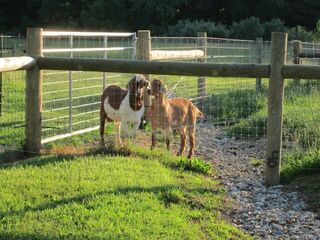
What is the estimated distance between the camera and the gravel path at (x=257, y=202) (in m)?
6.34

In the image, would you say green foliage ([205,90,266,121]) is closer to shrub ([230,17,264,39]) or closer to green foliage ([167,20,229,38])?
green foliage ([167,20,229,38])

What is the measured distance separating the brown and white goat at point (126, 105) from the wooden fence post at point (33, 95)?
1.03 meters

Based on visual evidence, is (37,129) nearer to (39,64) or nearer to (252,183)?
(39,64)

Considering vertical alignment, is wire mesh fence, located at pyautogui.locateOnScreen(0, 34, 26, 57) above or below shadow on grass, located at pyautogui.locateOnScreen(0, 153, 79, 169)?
above

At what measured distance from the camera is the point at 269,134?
7.82m

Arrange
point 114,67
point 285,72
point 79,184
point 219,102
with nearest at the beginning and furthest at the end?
point 79,184
point 285,72
point 114,67
point 219,102

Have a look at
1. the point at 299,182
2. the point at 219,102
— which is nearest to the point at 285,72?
the point at 299,182

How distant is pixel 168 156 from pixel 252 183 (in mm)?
1292

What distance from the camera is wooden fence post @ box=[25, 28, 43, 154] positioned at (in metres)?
8.54

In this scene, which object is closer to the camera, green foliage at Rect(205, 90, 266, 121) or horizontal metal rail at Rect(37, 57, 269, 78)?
horizontal metal rail at Rect(37, 57, 269, 78)

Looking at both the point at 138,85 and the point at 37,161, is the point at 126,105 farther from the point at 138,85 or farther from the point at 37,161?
the point at 37,161

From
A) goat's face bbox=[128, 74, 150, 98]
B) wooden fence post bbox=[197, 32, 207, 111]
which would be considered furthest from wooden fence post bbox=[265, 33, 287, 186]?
wooden fence post bbox=[197, 32, 207, 111]

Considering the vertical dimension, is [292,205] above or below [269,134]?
below

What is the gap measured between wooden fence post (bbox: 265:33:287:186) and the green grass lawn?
74 centimetres
